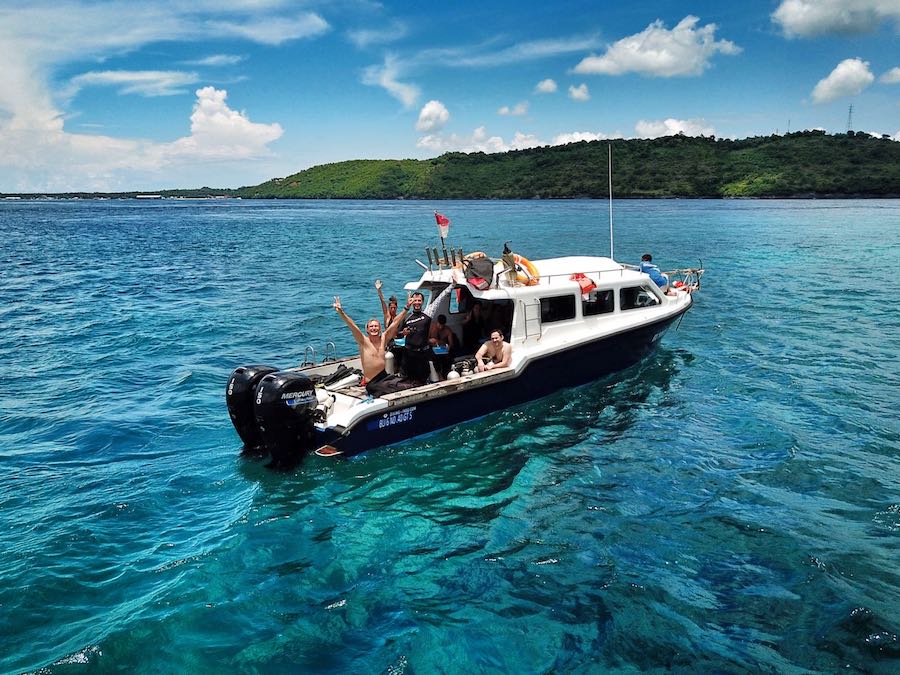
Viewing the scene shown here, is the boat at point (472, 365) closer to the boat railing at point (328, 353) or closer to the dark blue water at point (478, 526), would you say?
the boat railing at point (328, 353)

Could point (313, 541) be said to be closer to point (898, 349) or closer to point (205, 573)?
point (205, 573)

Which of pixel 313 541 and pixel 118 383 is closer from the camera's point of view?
pixel 313 541

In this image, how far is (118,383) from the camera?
52.5 ft

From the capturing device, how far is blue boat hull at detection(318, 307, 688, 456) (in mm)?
10805

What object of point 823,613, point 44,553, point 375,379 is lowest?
point 823,613

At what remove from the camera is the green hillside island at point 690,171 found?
11606 cm

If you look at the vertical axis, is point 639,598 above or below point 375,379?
below

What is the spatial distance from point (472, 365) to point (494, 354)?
525 mm

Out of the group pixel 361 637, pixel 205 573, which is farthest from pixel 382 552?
pixel 205 573

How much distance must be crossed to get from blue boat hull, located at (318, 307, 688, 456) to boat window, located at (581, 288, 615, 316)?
762 mm

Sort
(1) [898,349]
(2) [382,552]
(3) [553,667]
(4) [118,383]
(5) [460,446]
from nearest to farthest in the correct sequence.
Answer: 1. (3) [553,667]
2. (2) [382,552]
3. (5) [460,446]
4. (4) [118,383]
5. (1) [898,349]

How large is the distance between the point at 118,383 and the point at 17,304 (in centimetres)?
1512

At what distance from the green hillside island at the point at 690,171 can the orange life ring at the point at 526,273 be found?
121 m

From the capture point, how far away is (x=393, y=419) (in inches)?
436
